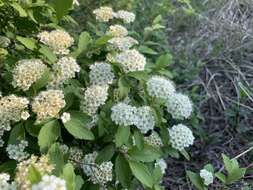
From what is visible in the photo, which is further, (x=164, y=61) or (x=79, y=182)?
(x=164, y=61)

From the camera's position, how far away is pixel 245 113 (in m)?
3.50

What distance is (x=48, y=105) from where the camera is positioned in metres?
1.77

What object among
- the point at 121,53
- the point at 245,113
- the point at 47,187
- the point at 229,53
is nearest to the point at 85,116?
the point at 121,53

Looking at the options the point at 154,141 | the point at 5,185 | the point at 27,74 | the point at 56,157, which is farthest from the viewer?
the point at 154,141

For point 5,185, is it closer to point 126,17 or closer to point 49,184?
point 49,184

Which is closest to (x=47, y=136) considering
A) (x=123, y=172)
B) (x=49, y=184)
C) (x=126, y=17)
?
(x=123, y=172)

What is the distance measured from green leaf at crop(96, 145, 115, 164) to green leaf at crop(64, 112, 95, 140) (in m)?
0.15

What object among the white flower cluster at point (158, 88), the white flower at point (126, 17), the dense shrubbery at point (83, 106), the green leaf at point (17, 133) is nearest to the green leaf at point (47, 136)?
the dense shrubbery at point (83, 106)

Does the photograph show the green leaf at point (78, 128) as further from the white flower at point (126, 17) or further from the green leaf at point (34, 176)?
the white flower at point (126, 17)

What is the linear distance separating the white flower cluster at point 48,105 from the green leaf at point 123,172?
33cm

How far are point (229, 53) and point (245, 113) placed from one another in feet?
2.19

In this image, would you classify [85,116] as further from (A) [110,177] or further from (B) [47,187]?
(B) [47,187]

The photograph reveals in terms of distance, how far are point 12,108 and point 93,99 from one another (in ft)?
0.98

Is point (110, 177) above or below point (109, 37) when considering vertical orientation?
below
